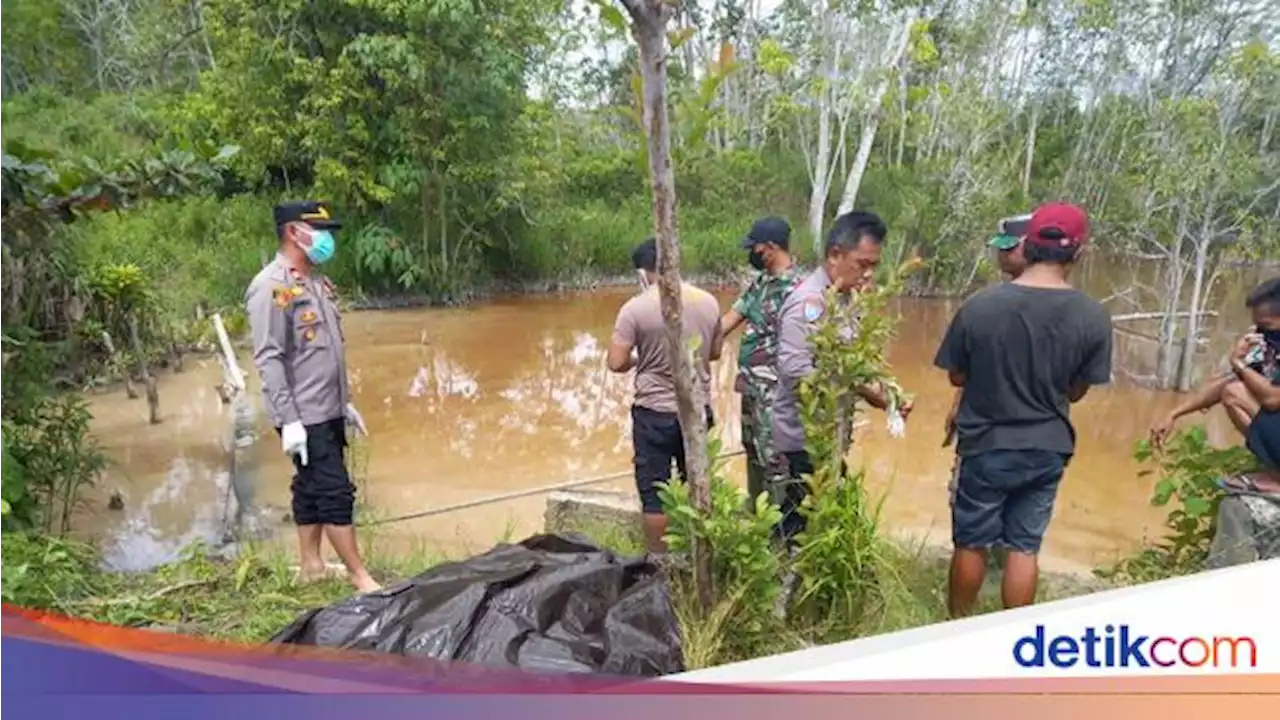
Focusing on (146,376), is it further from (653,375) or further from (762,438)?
(762,438)

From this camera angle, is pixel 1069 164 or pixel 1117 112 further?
pixel 1069 164

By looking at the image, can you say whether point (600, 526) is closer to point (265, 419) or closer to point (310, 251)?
point (310, 251)

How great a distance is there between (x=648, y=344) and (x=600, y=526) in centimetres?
108

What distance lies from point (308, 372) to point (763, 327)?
1.69m

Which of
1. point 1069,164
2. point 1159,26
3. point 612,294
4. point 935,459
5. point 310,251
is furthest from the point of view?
point 1069,164

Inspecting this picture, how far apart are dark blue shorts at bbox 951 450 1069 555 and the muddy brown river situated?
298 mm

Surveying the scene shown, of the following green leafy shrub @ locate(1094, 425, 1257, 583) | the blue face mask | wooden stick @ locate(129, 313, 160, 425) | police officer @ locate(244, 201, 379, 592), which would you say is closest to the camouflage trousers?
green leafy shrub @ locate(1094, 425, 1257, 583)

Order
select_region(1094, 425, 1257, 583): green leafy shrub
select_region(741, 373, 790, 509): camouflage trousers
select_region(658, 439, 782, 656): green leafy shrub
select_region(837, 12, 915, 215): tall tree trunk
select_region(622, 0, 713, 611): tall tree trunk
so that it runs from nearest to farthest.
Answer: select_region(622, 0, 713, 611): tall tree trunk → select_region(658, 439, 782, 656): green leafy shrub → select_region(1094, 425, 1257, 583): green leafy shrub → select_region(741, 373, 790, 509): camouflage trousers → select_region(837, 12, 915, 215): tall tree trunk

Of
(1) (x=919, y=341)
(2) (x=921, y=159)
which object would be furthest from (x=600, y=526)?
(2) (x=921, y=159)

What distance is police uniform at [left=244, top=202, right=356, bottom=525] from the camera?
10.5 ft

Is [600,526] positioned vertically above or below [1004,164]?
below

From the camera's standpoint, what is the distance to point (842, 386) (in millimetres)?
2619

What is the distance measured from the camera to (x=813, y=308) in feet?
10.1

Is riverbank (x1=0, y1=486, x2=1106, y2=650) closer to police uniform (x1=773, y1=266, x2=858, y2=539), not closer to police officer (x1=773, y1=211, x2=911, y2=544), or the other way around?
police uniform (x1=773, y1=266, x2=858, y2=539)
